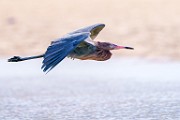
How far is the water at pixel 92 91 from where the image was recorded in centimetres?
845

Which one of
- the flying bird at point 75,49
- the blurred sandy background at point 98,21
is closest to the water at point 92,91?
the flying bird at point 75,49

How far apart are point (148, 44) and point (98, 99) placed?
6704mm

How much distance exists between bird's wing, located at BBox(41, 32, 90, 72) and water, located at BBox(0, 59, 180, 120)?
Answer: 1161 millimetres

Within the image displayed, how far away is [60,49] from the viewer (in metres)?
7.04

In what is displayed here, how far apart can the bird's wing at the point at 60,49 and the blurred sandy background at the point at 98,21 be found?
8.28 m

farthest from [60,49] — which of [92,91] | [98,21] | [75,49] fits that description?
[98,21]

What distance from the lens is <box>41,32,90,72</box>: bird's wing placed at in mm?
6770

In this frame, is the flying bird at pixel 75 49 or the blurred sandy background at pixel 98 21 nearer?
the flying bird at pixel 75 49

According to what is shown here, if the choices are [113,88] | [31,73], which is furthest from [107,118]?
[31,73]

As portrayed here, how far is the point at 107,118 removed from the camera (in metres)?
8.08

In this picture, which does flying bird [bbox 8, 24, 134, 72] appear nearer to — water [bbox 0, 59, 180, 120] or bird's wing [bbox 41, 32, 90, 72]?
bird's wing [bbox 41, 32, 90, 72]

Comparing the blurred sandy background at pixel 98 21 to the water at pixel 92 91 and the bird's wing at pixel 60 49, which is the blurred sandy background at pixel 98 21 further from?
the bird's wing at pixel 60 49

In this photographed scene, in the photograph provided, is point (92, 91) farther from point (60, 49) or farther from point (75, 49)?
point (60, 49)

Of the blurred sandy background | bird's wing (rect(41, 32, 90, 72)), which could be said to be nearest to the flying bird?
bird's wing (rect(41, 32, 90, 72))
